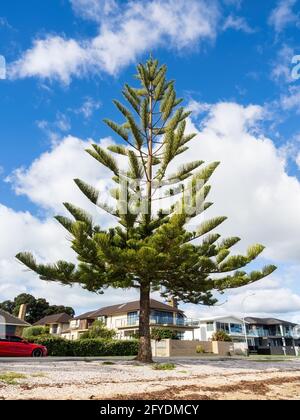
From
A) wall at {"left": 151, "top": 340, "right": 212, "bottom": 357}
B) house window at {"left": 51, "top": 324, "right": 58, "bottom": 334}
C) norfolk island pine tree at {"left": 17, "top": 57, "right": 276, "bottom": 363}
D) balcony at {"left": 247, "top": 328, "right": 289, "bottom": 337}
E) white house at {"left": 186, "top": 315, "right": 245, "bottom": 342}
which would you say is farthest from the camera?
balcony at {"left": 247, "top": 328, "right": 289, "bottom": 337}

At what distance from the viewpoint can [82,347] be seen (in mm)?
23578

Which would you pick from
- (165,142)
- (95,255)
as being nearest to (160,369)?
(95,255)

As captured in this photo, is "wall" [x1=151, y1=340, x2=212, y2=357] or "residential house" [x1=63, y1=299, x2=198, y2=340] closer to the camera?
"wall" [x1=151, y1=340, x2=212, y2=357]

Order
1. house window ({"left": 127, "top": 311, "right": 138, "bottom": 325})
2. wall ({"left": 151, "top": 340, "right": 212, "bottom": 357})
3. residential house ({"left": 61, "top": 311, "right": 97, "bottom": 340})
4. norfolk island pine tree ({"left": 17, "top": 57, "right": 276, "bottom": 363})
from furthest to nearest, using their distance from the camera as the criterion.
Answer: residential house ({"left": 61, "top": 311, "right": 97, "bottom": 340}), house window ({"left": 127, "top": 311, "right": 138, "bottom": 325}), wall ({"left": 151, "top": 340, "right": 212, "bottom": 357}), norfolk island pine tree ({"left": 17, "top": 57, "right": 276, "bottom": 363})

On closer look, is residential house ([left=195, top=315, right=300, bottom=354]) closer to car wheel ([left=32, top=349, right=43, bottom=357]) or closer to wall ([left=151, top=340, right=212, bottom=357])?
wall ([left=151, top=340, right=212, bottom=357])

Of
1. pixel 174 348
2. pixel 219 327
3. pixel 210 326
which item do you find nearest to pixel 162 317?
pixel 174 348

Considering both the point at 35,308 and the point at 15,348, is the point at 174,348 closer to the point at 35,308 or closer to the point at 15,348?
the point at 15,348

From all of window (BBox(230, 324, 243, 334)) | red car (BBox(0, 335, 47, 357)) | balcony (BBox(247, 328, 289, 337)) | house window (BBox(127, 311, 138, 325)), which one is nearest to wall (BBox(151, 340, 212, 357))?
house window (BBox(127, 311, 138, 325))

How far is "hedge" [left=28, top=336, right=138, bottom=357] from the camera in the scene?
23.0 meters

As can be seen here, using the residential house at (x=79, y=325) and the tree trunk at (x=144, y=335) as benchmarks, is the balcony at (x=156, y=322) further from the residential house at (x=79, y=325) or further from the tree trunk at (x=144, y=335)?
the tree trunk at (x=144, y=335)

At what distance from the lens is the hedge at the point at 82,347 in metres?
23.0

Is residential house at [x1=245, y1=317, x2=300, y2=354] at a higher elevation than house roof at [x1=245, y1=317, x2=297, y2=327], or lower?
lower
